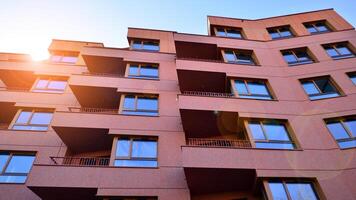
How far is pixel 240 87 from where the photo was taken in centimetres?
1393

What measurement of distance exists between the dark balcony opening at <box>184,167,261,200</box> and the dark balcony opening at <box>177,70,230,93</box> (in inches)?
244

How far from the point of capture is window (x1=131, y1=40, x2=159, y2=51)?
18375 mm

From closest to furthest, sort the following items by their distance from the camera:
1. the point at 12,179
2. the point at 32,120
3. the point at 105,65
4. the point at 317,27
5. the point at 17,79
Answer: the point at 12,179, the point at 32,120, the point at 17,79, the point at 105,65, the point at 317,27

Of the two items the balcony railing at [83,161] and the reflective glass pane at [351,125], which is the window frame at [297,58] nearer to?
the reflective glass pane at [351,125]

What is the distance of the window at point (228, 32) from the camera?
734 inches

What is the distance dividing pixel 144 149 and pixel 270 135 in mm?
6361

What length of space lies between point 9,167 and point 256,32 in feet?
60.2

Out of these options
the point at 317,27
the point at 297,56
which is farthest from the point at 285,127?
the point at 317,27

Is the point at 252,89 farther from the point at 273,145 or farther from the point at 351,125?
the point at 351,125

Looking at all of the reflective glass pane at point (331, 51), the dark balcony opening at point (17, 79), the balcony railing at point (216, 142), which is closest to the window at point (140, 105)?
the balcony railing at point (216, 142)

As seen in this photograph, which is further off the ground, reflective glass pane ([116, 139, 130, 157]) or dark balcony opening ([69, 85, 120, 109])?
dark balcony opening ([69, 85, 120, 109])

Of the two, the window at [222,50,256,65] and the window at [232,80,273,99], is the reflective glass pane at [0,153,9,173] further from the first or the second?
the window at [222,50,256,65]

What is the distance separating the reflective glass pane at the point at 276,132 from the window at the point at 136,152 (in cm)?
580

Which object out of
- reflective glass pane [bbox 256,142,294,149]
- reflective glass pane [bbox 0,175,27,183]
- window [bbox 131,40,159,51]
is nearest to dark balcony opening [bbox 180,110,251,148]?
reflective glass pane [bbox 256,142,294,149]
